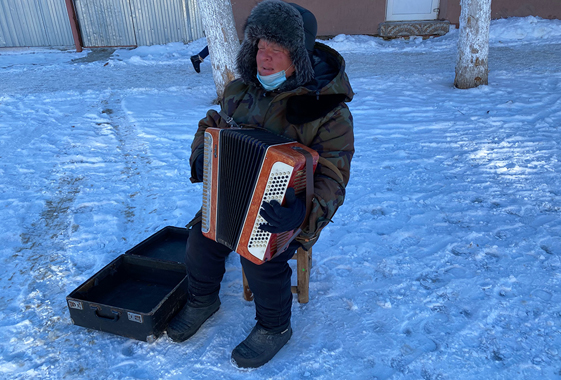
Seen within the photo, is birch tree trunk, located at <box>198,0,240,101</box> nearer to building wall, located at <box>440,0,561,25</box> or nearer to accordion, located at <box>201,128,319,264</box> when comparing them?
accordion, located at <box>201,128,319,264</box>

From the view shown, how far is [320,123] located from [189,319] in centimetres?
130

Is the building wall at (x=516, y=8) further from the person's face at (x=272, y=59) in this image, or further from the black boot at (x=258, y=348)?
the black boot at (x=258, y=348)

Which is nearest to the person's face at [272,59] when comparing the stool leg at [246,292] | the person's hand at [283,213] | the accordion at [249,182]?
the accordion at [249,182]

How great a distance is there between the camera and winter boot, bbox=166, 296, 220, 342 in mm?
2236

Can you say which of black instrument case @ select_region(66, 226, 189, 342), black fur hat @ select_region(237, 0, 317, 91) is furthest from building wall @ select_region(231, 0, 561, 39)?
black fur hat @ select_region(237, 0, 317, 91)

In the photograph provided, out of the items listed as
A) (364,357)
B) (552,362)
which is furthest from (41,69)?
(552,362)

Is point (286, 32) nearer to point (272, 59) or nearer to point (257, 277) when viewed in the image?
point (272, 59)

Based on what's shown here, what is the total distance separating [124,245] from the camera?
3109 mm

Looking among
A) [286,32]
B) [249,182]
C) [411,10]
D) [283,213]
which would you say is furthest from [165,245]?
[411,10]

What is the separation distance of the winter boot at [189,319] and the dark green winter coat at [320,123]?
2.32 feet

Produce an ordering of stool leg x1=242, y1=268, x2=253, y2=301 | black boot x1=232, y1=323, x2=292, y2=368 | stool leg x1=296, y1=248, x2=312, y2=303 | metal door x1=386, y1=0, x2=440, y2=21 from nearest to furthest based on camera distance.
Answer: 1. black boot x1=232, y1=323, x2=292, y2=368
2. stool leg x1=296, y1=248, x2=312, y2=303
3. stool leg x1=242, y1=268, x2=253, y2=301
4. metal door x1=386, y1=0, x2=440, y2=21

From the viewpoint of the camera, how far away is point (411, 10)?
10.7 meters

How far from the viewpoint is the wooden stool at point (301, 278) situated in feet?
7.81

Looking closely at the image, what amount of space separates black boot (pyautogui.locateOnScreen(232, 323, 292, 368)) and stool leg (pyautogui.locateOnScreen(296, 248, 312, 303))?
347mm
